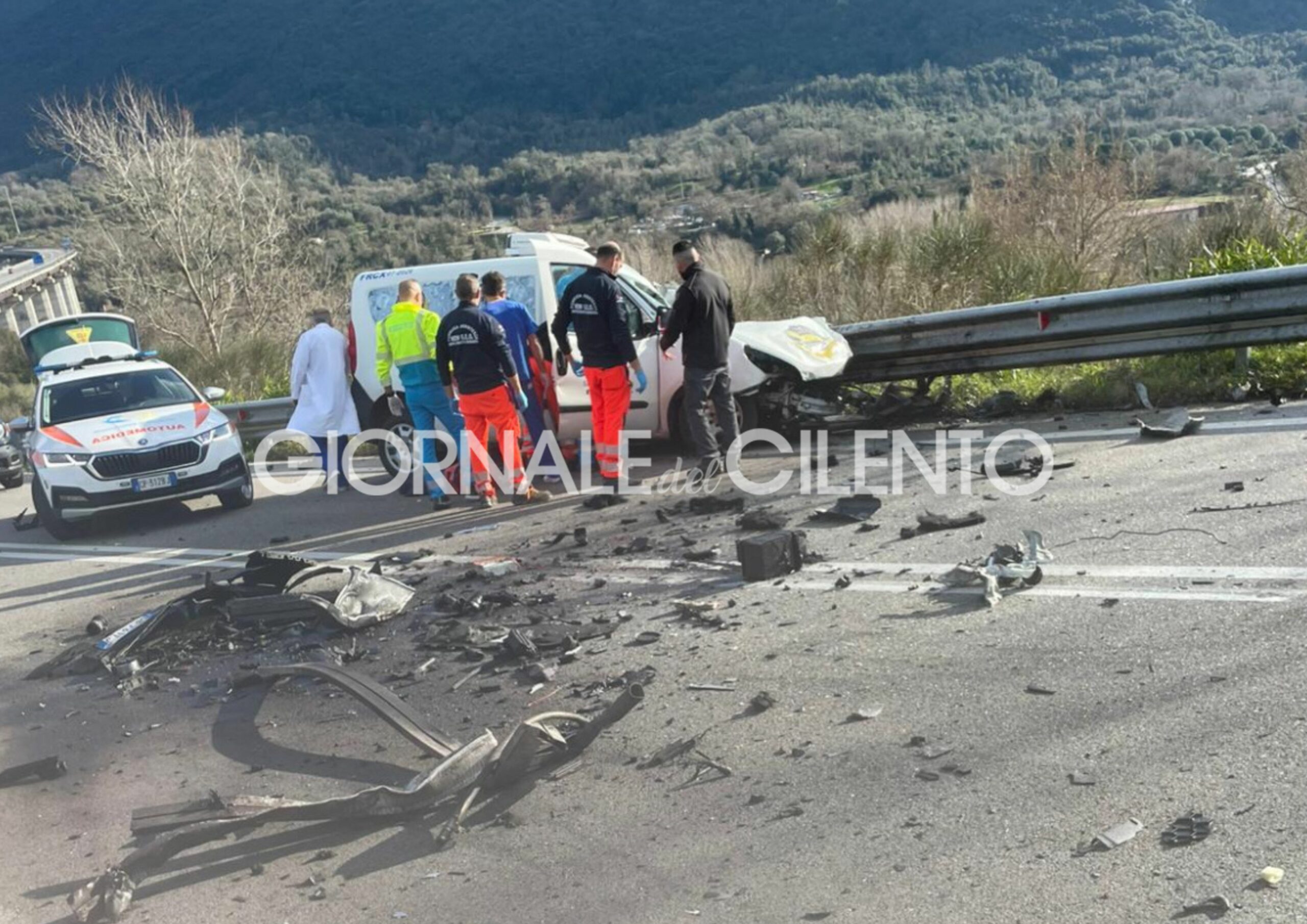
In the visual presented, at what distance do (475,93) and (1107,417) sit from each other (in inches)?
4340

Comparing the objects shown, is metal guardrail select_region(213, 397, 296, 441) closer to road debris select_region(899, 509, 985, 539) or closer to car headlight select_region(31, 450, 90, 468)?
car headlight select_region(31, 450, 90, 468)

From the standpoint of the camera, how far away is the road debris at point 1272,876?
3377 mm

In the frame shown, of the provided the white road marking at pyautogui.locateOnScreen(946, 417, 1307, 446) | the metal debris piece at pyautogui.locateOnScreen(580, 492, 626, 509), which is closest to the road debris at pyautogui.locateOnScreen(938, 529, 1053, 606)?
the white road marking at pyautogui.locateOnScreen(946, 417, 1307, 446)

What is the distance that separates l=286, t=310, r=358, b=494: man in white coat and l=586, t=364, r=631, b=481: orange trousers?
2.82 metres

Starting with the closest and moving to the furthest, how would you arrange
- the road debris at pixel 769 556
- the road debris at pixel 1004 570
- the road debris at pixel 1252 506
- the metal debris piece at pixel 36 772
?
the metal debris piece at pixel 36 772, the road debris at pixel 1004 570, the road debris at pixel 1252 506, the road debris at pixel 769 556

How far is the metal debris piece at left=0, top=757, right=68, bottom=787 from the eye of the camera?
5.46 meters

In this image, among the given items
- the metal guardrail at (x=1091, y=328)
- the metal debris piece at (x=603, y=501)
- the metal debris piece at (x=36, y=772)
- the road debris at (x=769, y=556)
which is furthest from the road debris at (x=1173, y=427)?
the metal debris piece at (x=36, y=772)

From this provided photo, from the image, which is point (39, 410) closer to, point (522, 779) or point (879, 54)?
point (522, 779)

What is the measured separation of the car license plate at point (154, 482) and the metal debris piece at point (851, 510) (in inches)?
246

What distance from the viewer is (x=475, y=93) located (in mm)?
112438

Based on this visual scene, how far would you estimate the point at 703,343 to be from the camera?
31.4ft

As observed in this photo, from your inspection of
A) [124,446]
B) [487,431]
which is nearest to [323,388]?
[124,446]

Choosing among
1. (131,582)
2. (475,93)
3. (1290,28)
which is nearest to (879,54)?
(1290,28)

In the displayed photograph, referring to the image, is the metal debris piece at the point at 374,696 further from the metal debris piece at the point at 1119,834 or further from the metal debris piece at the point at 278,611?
the metal debris piece at the point at 1119,834
